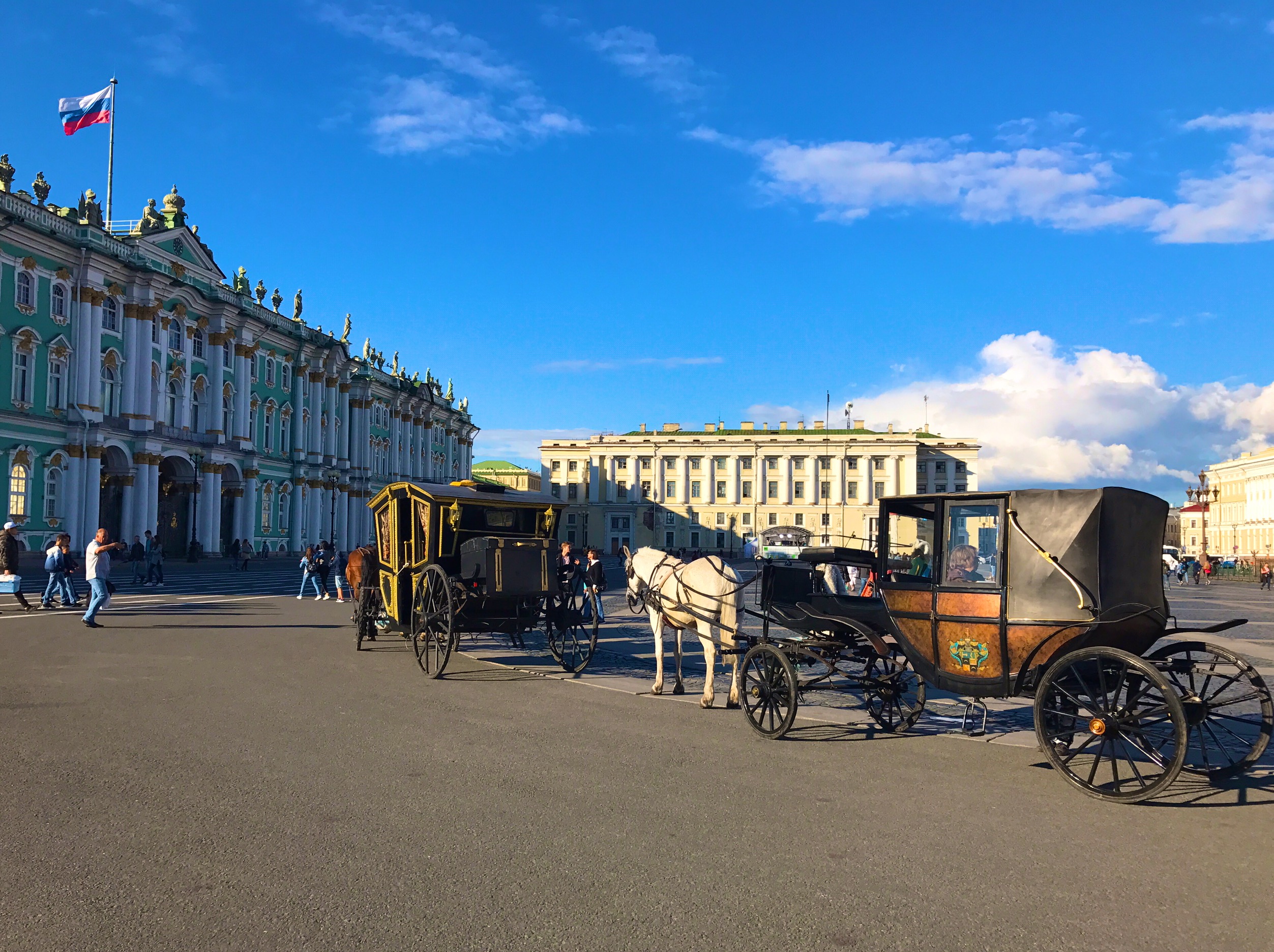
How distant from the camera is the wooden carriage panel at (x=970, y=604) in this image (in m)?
7.02

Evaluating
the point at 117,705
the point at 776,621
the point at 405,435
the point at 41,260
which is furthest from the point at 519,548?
the point at 405,435

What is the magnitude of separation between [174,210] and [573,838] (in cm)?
5534

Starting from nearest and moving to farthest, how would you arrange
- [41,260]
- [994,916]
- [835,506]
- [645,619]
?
[994,916] < [645,619] < [41,260] < [835,506]

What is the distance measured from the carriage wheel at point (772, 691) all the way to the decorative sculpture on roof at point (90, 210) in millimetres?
44275

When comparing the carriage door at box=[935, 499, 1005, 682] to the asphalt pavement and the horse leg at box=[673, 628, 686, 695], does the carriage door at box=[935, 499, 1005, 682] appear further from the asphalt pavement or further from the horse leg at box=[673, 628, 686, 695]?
the horse leg at box=[673, 628, 686, 695]

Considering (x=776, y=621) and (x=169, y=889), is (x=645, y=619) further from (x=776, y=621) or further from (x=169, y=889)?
(x=169, y=889)

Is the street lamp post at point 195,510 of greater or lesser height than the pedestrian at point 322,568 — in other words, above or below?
above

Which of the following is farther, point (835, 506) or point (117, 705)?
point (835, 506)

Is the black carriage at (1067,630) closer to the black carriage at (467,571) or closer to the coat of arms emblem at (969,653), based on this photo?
the coat of arms emblem at (969,653)

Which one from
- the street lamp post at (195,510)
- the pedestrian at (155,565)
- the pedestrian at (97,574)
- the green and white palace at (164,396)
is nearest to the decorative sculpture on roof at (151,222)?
the green and white palace at (164,396)

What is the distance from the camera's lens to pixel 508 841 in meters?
5.35

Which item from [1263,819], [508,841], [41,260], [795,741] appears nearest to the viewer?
[508,841]

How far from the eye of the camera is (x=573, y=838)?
17.8ft

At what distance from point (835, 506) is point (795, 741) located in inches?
4289
